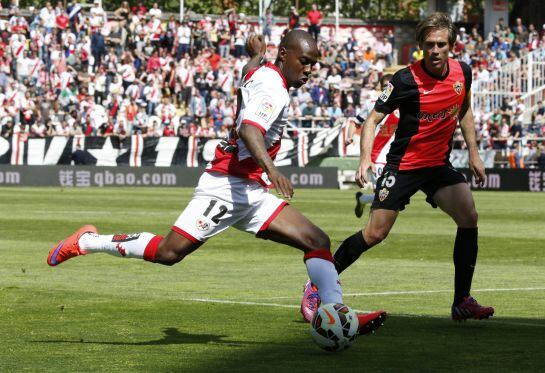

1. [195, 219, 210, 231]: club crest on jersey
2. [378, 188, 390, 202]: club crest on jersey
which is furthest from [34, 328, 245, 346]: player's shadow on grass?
[378, 188, 390, 202]: club crest on jersey

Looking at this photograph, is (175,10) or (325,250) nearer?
(325,250)

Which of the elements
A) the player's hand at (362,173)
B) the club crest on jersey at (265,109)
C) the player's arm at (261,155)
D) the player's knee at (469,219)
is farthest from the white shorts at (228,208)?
the player's knee at (469,219)

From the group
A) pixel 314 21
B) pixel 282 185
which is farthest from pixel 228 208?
pixel 314 21

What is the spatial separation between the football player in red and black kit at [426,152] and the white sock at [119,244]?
197 cm

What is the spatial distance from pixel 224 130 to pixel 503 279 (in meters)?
32.9

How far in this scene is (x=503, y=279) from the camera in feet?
45.3

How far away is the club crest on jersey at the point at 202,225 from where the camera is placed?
896 centimetres

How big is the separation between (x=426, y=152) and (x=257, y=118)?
2.30 metres

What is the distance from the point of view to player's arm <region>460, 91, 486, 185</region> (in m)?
10.6

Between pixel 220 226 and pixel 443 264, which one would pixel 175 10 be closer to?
pixel 443 264

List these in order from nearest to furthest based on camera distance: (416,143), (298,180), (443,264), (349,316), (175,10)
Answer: (349,316)
(416,143)
(443,264)
(298,180)
(175,10)

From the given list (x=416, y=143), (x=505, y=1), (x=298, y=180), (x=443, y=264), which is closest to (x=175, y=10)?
(x=505, y=1)

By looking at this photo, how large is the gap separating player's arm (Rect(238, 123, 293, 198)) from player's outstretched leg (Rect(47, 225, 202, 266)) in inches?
38.3

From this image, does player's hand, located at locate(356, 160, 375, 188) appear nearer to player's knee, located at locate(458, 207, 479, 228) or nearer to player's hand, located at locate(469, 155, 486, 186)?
player's knee, located at locate(458, 207, 479, 228)
